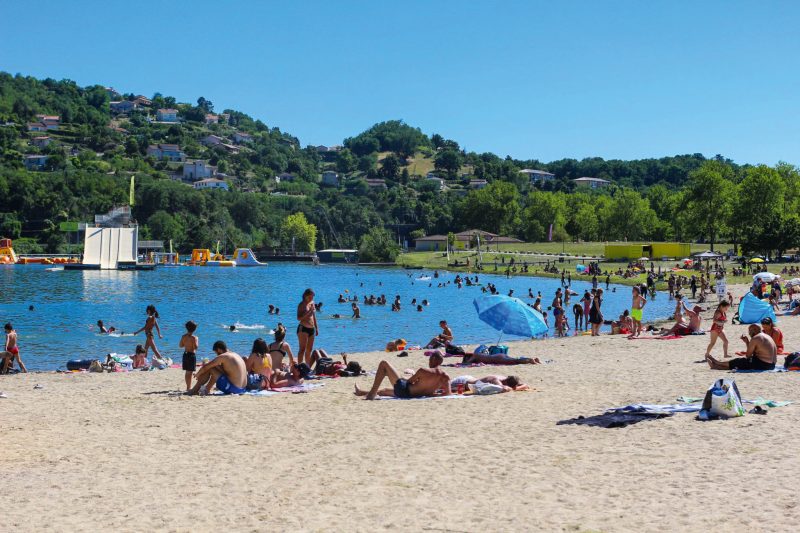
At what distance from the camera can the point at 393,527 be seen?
278 inches

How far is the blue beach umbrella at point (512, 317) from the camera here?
18.8 meters

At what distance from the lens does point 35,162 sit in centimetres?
17412

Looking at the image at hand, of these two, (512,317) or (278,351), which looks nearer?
(278,351)

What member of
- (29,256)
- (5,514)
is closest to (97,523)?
(5,514)

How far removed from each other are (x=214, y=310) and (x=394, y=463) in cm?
3727

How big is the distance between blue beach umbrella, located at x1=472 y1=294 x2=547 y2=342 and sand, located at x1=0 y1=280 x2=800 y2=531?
4.26 m

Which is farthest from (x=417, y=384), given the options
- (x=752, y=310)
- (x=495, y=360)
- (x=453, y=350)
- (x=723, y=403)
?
(x=752, y=310)

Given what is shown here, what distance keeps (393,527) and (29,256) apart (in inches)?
4866

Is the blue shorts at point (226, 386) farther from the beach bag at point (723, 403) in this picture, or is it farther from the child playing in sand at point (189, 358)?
the beach bag at point (723, 403)

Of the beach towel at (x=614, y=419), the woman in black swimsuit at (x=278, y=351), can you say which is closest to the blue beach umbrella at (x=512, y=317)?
the woman in black swimsuit at (x=278, y=351)

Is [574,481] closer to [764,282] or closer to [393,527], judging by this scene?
[393,527]

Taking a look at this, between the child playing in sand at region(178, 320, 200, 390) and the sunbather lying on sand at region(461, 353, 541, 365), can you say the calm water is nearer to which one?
the sunbather lying on sand at region(461, 353, 541, 365)

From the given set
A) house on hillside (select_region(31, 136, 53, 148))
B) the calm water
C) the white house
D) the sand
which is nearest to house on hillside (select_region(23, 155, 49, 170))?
house on hillside (select_region(31, 136, 53, 148))

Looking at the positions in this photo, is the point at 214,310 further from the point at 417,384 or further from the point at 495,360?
the point at 417,384
